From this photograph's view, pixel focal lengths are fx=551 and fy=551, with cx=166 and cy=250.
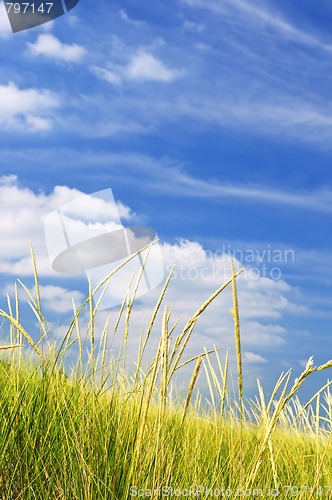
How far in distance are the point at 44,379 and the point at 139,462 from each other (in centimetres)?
81

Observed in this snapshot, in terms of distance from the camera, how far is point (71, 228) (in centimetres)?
702

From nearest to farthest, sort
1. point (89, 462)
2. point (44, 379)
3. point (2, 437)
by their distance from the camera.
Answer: point (89, 462), point (2, 437), point (44, 379)

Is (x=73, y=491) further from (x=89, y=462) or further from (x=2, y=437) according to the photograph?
(x=2, y=437)

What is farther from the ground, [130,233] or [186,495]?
[130,233]

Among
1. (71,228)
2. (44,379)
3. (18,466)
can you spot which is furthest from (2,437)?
(71,228)

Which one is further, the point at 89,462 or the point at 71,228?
the point at 71,228

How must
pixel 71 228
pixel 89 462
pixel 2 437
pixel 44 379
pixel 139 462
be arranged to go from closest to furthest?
pixel 139 462, pixel 89 462, pixel 2 437, pixel 44 379, pixel 71 228

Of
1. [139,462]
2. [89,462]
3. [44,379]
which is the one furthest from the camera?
[44,379]

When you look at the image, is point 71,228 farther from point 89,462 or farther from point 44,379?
point 89,462

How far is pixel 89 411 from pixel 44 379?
32 cm

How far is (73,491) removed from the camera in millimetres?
1992

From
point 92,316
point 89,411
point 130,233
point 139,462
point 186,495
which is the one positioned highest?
point 130,233

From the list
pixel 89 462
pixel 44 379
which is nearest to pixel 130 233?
pixel 44 379

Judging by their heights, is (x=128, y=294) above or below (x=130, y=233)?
below
